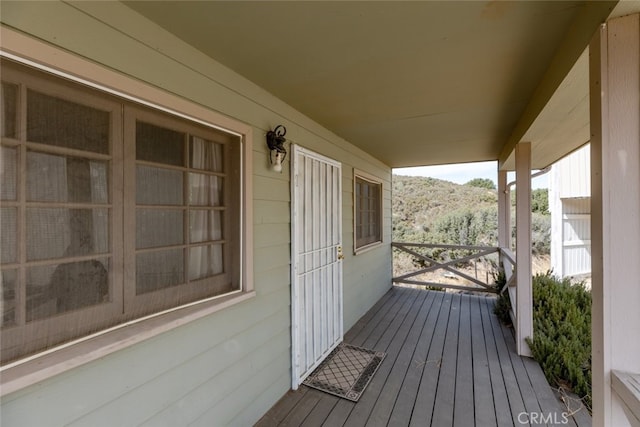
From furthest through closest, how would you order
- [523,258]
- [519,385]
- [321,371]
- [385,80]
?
[523,258]
[321,371]
[519,385]
[385,80]

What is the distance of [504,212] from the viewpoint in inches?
178

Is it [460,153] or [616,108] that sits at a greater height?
[460,153]

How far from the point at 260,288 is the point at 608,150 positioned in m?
1.91

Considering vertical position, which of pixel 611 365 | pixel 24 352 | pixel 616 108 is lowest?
pixel 611 365

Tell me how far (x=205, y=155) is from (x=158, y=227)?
515 millimetres

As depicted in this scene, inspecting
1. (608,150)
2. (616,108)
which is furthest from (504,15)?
(608,150)

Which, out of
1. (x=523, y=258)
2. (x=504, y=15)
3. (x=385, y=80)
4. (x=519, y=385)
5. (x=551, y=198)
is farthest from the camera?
(x=551, y=198)

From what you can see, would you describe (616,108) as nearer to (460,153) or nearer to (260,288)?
(260,288)

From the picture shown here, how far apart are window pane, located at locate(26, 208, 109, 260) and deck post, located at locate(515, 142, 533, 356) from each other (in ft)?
10.8

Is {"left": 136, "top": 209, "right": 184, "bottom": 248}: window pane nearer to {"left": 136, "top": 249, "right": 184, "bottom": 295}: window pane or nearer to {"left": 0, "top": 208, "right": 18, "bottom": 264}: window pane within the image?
{"left": 136, "top": 249, "right": 184, "bottom": 295}: window pane

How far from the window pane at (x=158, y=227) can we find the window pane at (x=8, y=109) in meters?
0.49

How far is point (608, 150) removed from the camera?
3.41ft

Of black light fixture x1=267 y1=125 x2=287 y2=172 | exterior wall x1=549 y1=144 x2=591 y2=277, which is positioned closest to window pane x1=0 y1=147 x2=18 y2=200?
black light fixture x1=267 y1=125 x2=287 y2=172
